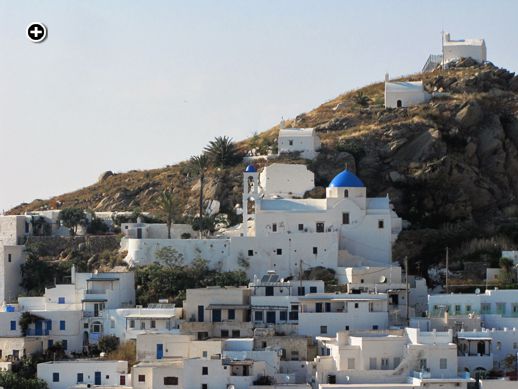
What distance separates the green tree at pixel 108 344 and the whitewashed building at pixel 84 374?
3.17 m

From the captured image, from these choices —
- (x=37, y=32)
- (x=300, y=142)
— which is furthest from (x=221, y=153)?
(x=37, y=32)

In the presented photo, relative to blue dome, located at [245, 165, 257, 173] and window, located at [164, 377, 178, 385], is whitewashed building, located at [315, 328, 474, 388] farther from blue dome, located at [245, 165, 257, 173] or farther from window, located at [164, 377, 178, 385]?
blue dome, located at [245, 165, 257, 173]

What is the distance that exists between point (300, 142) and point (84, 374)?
22193 millimetres

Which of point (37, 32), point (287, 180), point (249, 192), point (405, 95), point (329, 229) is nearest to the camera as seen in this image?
point (37, 32)

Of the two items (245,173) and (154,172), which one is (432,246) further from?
(154,172)

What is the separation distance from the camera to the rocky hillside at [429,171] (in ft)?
223

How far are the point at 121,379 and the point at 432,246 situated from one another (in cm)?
1706

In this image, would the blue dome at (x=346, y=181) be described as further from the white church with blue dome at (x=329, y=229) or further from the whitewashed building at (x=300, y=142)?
the whitewashed building at (x=300, y=142)

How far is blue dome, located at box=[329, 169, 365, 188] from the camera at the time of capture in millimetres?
65812

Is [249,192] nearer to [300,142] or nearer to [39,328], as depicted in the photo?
[300,142]

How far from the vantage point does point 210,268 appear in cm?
6488

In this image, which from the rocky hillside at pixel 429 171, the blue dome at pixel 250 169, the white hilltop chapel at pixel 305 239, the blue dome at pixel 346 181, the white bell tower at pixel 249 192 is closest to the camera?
the white hilltop chapel at pixel 305 239

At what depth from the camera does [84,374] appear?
55.1m

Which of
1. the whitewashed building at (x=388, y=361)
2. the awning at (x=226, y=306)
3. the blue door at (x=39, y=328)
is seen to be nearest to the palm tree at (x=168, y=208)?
the awning at (x=226, y=306)
